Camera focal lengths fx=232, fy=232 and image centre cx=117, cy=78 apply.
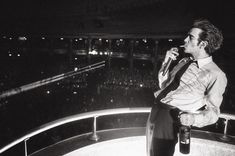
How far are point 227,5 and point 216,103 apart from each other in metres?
17.9

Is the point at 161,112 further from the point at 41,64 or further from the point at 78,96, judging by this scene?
the point at 41,64

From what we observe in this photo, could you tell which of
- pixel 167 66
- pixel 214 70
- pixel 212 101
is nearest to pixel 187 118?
pixel 212 101

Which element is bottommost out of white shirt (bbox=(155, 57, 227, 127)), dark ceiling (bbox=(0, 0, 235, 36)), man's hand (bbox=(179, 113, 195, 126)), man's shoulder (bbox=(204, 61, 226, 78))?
man's hand (bbox=(179, 113, 195, 126))

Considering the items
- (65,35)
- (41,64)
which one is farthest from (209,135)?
(41,64)

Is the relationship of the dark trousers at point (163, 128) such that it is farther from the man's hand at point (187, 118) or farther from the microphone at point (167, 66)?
the microphone at point (167, 66)

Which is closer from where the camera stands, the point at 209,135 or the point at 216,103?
the point at 216,103

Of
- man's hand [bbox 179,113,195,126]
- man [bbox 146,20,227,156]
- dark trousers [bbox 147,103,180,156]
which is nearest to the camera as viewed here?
man's hand [bbox 179,113,195,126]

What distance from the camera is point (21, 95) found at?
50.3 ft

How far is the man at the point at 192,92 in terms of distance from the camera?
1744 millimetres

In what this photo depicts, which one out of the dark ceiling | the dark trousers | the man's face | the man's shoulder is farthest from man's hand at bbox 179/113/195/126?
the dark ceiling

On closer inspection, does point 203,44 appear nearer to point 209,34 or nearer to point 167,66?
point 209,34

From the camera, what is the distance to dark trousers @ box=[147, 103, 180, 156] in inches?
73.0

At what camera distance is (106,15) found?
2064 centimetres

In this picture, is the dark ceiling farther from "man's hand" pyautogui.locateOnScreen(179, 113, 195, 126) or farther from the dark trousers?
"man's hand" pyautogui.locateOnScreen(179, 113, 195, 126)
